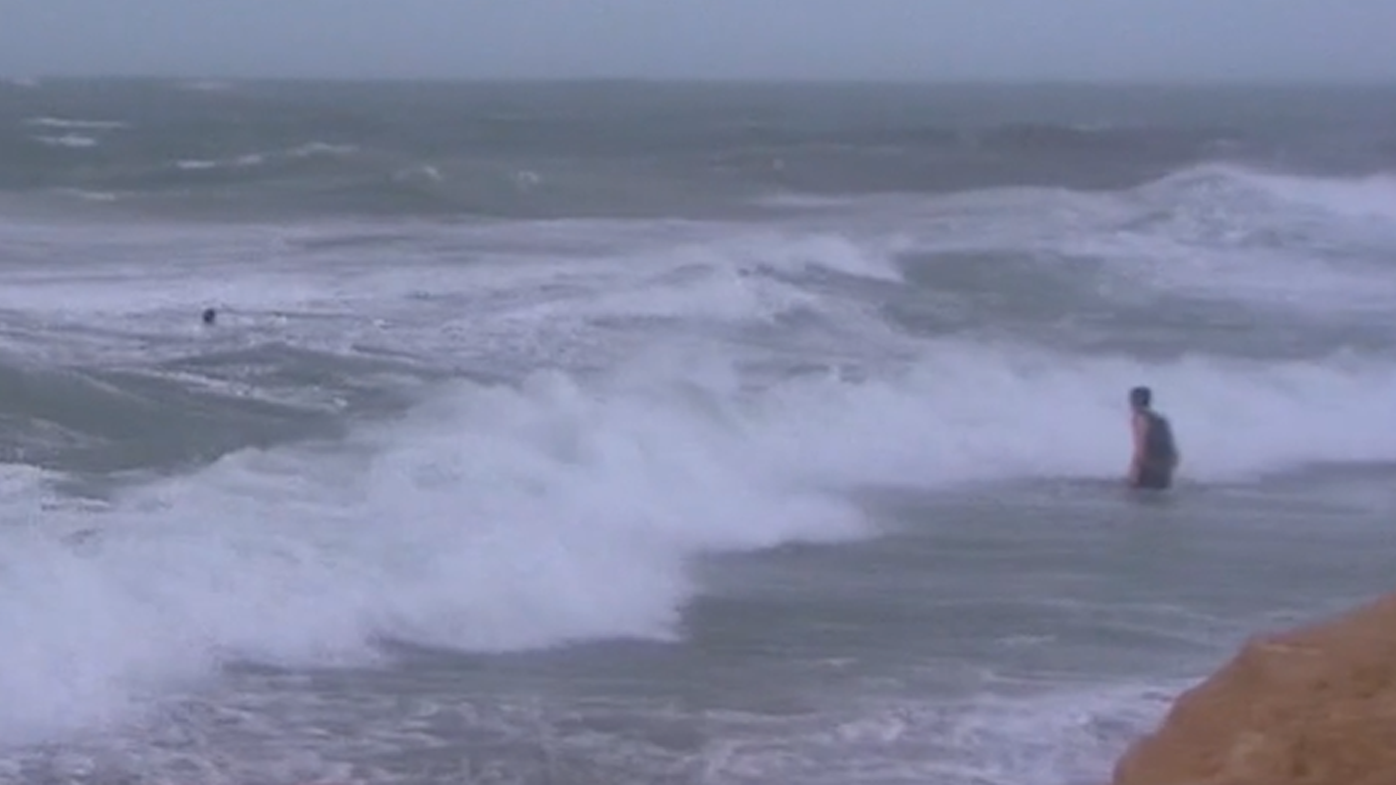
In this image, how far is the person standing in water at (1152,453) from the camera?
15.1m

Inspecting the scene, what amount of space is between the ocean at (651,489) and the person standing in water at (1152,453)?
0.21 metres

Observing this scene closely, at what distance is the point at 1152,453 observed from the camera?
595 inches

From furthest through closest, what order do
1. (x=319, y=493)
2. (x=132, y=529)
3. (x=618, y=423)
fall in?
1. (x=618, y=423)
2. (x=319, y=493)
3. (x=132, y=529)

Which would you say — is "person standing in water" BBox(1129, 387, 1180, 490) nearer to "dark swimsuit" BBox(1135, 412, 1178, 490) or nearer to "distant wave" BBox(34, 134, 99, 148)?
"dark swimsuit" BBox(1135, 412, 1178, 490)

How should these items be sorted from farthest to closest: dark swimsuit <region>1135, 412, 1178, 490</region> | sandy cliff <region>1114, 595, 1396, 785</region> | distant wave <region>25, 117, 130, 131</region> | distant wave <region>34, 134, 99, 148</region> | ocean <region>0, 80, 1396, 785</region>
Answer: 1. distant wave <region>25, 117, 130, 131</region>
2. distant wave <region>34, 134, 99, 148</region>
3. dark swimsuit <region>1135, 412, 1178, 490</region>
4. ocean <region>0, 80, 1396, 785</region>
5. sandy cliff <region>1114, 595, 1396, 785</region>

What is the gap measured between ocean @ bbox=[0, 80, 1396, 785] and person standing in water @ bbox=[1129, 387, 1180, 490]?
0.21 metres

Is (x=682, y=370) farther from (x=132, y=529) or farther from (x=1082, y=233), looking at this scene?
(x=1082, y=233)

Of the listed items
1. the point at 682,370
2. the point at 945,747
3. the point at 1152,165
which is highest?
the point at 1152,165

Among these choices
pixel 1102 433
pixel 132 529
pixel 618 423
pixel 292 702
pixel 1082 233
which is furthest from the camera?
pixel 1082 233

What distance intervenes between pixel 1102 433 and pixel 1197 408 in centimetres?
130

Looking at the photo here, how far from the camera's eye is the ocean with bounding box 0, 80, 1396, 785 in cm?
920

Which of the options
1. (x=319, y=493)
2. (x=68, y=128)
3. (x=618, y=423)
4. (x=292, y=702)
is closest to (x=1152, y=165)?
(x=68, y=128)

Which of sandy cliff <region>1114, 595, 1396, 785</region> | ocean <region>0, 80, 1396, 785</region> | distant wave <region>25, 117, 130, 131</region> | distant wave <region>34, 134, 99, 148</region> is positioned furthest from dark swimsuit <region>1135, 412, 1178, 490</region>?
distant wave <region>25, 117, 130, 131</region>

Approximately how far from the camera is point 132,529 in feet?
38.7
